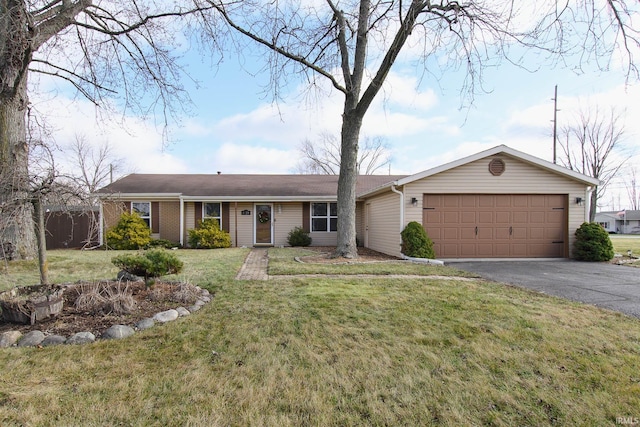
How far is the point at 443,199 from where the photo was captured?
35.5ft

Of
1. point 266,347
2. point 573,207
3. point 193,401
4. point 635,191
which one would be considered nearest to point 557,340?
point 266,347

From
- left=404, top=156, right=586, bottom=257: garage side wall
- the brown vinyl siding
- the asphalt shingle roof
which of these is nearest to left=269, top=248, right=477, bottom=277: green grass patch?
left=404, top=156, right=586, bottom=257: garage side wall

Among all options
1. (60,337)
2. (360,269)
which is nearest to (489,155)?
(360,269)

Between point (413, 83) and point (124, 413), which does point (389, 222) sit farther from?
point (124, 413)

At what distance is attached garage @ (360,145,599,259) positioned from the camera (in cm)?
1068

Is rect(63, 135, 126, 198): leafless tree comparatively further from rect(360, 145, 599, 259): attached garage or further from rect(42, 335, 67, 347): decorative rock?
rect(42, 335, 67, 347): decorative rock

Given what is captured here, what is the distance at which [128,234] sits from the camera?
1338 cm

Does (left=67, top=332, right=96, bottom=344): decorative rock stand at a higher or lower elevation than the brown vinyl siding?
lower

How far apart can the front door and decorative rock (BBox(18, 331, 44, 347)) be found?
11892 mm

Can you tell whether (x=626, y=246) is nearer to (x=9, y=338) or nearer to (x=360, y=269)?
(x=360, y=269)

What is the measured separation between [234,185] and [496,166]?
11.4 metres

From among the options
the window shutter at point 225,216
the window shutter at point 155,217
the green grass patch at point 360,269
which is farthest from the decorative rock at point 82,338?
the window shutter at point 155,217

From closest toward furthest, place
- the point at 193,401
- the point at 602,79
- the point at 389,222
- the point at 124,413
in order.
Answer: the point at 124,413, the point at 193,401, the point at 602,79, the point at 389,222

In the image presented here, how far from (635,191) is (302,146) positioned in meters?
53.7
